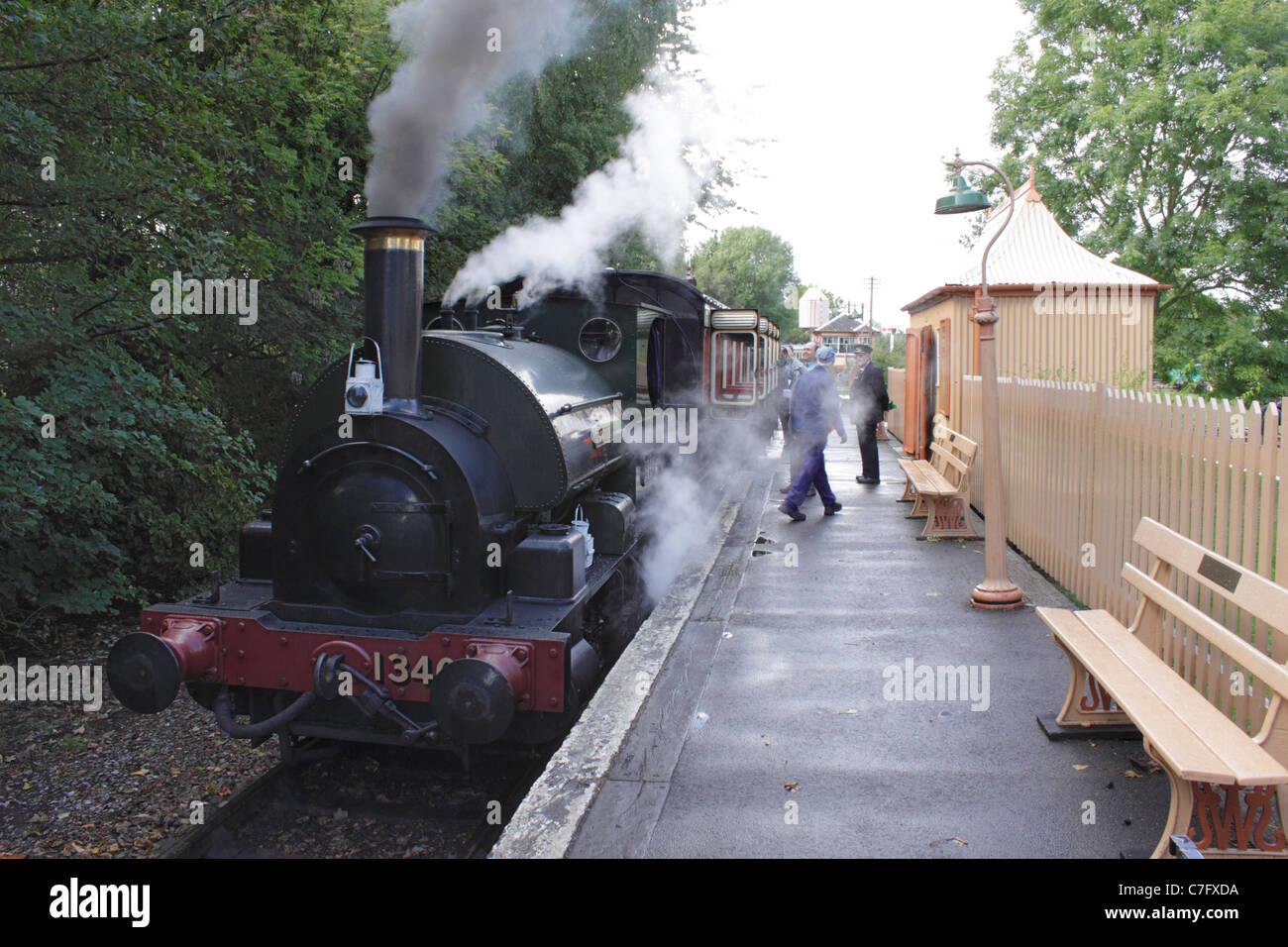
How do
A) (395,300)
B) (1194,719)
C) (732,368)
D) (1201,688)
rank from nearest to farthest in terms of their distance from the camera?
(1194,719) < (1201,688) < (395,300) < (732,368)

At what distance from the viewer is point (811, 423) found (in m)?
9.66

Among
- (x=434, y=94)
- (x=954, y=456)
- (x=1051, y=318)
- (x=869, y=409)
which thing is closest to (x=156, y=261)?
(x=434, y=94)

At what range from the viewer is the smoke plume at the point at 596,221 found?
655 centimetres

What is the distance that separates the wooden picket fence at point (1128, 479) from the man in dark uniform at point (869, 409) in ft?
9.60

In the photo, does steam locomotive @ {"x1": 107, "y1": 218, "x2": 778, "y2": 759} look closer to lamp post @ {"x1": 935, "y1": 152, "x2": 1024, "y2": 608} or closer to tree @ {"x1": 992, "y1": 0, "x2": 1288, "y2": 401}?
lamp post @ {"x1": 935, "y1": 152, "x2": 1024, "y2": 608}

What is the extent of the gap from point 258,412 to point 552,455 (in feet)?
21.0

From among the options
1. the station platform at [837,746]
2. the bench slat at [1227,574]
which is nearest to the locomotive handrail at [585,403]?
the station platform at [837,746]

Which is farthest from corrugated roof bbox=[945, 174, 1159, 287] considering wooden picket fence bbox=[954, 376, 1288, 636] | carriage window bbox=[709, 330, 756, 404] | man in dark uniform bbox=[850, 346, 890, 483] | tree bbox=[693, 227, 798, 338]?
tree bbox=[693, 227, 798, 338]

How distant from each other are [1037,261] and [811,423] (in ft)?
18.4

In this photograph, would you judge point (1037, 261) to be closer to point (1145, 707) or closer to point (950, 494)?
point (950, 494)

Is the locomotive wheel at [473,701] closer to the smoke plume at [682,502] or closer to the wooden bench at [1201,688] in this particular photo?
the wooden bench at [1201,688]

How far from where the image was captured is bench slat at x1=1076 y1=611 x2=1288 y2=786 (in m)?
2.77

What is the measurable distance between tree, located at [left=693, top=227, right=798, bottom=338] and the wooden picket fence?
3664 cm
